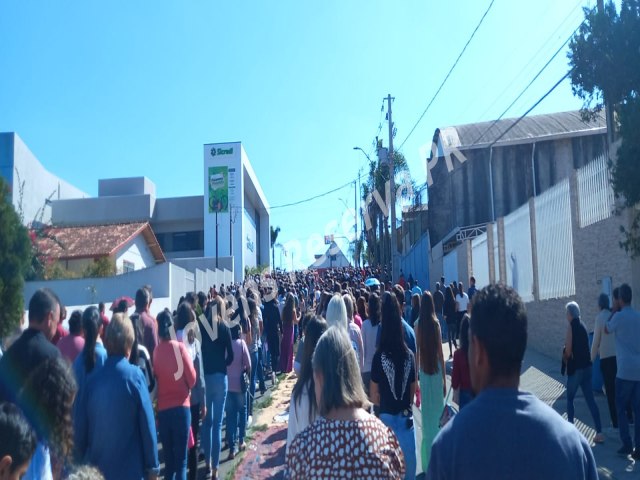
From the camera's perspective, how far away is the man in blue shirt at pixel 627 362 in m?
7.51

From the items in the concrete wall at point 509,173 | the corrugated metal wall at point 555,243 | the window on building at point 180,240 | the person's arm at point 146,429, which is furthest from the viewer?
the window on building at point 180,240

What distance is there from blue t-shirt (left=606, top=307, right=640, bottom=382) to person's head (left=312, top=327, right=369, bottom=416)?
209 inches

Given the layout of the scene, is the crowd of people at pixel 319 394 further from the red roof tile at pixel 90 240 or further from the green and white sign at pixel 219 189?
the green and white sign at pixel 219 189

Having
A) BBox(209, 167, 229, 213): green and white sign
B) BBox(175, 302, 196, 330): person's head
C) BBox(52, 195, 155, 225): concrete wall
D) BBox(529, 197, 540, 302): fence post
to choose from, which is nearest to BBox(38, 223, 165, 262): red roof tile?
BBox(52, 195, 155, 225): concrete wall

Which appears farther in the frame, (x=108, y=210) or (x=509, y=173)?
(x=108, y=210)

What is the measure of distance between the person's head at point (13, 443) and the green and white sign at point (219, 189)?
189 ft

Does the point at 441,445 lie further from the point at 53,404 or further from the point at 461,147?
the point at 461,147

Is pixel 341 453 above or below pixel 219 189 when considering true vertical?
below

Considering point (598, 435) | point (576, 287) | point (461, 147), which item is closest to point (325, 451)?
point (598, 435)

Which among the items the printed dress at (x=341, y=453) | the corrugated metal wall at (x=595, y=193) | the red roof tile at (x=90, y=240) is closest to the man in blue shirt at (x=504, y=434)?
the printed dress at (x=341, y=453)

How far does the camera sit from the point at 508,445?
2191 millimetres

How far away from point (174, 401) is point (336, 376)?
11.0 feet

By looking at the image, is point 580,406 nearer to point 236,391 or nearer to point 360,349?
point 360,349

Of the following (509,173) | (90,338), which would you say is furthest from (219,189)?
(90,338)
